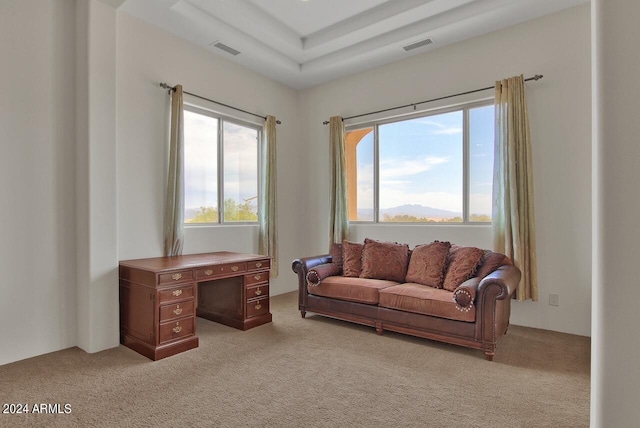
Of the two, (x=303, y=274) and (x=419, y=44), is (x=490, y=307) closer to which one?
(x=303, y=274)

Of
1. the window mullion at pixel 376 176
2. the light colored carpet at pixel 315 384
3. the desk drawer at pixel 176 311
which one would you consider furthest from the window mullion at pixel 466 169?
the desk drawer at pixel 176 311

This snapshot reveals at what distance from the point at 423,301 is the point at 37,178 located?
364cm

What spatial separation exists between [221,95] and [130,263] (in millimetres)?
2443

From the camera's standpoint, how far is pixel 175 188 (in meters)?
3.78

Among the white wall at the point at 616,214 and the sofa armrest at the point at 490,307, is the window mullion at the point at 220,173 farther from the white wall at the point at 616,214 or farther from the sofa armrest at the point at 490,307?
the white wall at the point at 616,214

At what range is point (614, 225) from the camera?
880 mm

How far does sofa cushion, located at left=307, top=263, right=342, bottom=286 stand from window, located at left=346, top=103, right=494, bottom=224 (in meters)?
1.16

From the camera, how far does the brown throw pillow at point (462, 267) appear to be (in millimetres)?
3273

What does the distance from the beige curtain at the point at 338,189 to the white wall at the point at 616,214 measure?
3991 mm

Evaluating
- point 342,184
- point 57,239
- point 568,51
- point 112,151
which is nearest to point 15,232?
point 57,239

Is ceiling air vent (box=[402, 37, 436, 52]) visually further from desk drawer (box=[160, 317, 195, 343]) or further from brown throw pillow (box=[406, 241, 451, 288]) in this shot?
desk drawer (box=[160, 317, 195, 343])

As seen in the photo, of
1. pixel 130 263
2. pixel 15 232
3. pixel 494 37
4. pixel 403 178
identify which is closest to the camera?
pixel 15 232

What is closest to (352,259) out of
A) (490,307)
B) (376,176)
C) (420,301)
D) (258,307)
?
(420,301)

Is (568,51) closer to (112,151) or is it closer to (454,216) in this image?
(454,216)
